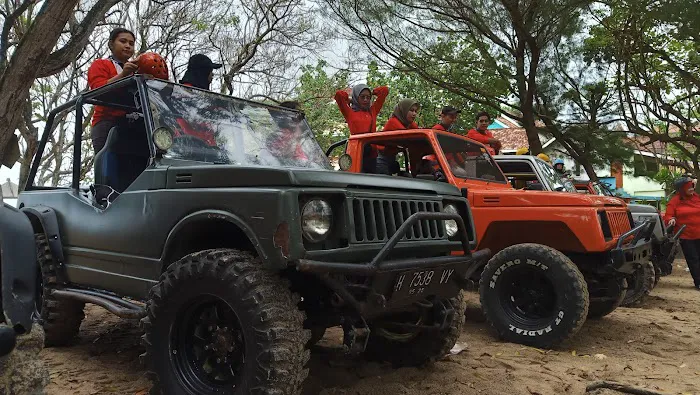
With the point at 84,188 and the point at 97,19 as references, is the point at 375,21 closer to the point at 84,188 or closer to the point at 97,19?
the point at 97,19

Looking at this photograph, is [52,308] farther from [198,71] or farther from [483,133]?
[483,133]

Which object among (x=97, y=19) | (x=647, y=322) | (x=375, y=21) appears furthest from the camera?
(x=375, y=21)

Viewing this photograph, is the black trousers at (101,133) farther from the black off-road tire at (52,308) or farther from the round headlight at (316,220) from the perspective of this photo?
the round headlight at (316,220)

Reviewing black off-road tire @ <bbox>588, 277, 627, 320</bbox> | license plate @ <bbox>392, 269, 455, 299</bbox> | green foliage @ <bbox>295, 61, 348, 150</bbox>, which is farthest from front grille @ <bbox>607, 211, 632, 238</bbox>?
green foliage @ <bbox>295, 61, 348, 150</bbox>

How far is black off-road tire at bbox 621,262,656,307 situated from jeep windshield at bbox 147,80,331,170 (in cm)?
374

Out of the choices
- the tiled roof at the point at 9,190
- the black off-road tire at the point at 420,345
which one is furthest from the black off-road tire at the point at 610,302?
the tiled roof at the point at 9,190

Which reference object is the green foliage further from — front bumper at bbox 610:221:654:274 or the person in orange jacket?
front bumper at bbox 610:221:654:274

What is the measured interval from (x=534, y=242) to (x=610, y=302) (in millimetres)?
1006

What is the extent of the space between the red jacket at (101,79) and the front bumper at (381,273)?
2.33m

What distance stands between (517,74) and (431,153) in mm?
5782

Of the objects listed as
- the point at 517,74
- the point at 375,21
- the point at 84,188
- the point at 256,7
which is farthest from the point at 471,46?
the point at 84,188

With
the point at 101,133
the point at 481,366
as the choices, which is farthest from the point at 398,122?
the point at 101,133

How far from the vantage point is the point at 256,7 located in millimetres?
15430

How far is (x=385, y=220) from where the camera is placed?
9.23 feet
